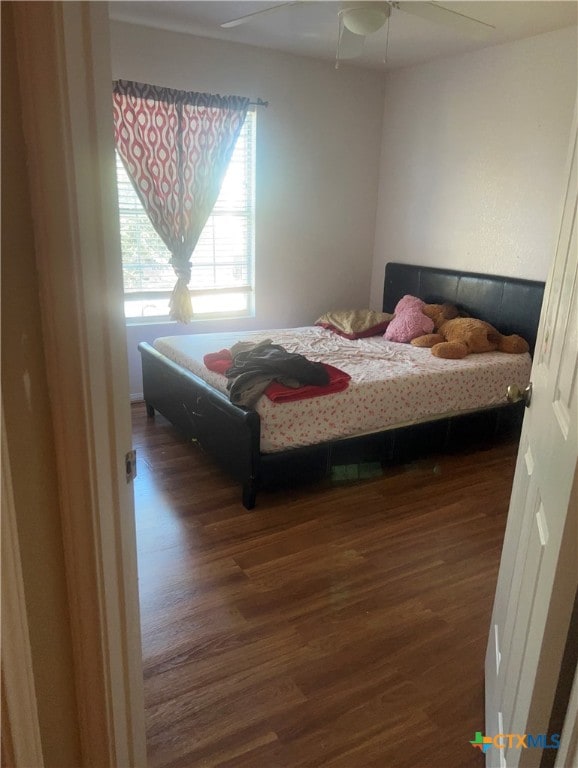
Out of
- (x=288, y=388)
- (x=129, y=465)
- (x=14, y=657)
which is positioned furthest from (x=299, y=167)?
(x=14, y=657)

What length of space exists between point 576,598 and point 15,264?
46.4 inches

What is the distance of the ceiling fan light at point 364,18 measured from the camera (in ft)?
8.47

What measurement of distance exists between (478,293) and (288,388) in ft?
6.89

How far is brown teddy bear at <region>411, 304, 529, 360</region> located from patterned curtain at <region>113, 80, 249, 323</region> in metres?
1.92

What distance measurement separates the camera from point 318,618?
84.6 inches

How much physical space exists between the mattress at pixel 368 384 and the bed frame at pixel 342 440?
0.06 meters

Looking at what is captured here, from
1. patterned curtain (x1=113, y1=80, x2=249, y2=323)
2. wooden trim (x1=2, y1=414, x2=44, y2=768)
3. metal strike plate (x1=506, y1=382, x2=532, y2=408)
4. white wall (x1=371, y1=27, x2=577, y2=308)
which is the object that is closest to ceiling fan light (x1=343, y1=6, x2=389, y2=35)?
white wall (x1=371, y1=27, x2=577, y2=308)

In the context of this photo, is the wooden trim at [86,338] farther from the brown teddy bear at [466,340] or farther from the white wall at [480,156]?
the white wall at [480,156]

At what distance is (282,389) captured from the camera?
290 centimetres

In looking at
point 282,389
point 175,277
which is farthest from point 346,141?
point 282,389

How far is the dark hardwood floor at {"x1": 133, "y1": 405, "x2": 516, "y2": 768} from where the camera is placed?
1.67m

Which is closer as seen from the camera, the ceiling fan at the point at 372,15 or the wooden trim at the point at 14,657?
the wooden trim at the point at 14,657

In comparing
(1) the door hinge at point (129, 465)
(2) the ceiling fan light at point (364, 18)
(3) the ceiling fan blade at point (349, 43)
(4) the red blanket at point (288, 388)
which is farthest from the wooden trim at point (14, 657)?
(3) the ceiling fan blade at point (349, 43)

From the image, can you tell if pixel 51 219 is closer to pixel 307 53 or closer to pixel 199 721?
pixel 199 721
